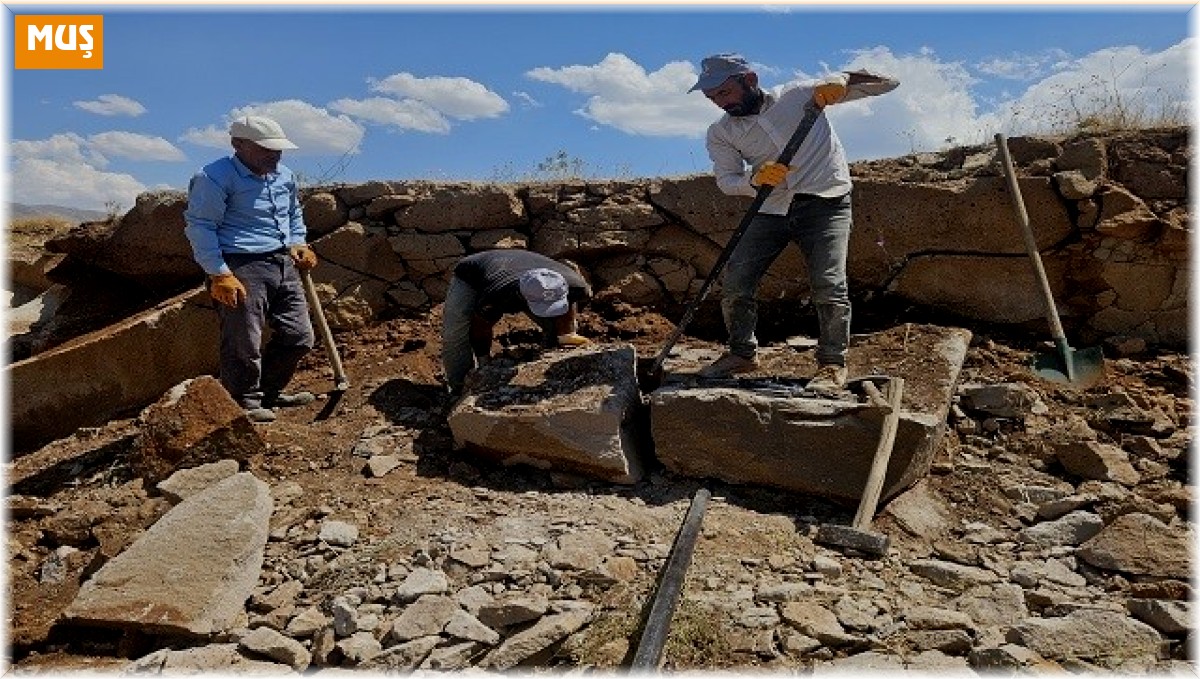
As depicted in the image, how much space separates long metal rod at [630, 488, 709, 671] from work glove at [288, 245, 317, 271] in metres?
2.59

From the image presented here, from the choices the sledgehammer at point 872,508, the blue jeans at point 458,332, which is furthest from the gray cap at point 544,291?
the sledgehammer at point 872,508

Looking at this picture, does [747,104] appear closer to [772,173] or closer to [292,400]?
[772,173]

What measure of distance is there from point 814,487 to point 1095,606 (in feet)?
3.68

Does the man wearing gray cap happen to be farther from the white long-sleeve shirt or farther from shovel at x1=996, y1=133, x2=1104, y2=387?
shovel at x1=996, y1=133, x2=1104, y2=387

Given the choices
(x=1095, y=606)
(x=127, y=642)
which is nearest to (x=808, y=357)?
(x=1095, y=606)

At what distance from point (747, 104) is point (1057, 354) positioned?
2.19 m

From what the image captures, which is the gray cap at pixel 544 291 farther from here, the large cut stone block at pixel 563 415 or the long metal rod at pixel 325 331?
the long metal rod at pixel 325 331

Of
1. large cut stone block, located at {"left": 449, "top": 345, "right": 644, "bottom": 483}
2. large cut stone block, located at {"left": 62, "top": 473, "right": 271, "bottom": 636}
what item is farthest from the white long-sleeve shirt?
large cut stone block, located at {"left": 62, "top": 473, "right": 271, "bottom": 636}

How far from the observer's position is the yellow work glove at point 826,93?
12.6 ft

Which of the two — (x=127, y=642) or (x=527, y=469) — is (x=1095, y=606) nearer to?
(x=527, y=469)

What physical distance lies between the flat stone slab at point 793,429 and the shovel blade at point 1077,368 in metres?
0.67

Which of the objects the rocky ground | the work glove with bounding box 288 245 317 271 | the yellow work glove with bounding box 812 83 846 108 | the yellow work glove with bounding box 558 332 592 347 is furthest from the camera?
the work glove with bounding box 288 245 317 271

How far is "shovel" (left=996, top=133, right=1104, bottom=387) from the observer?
431 cm

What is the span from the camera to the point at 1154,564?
9.55 feet
